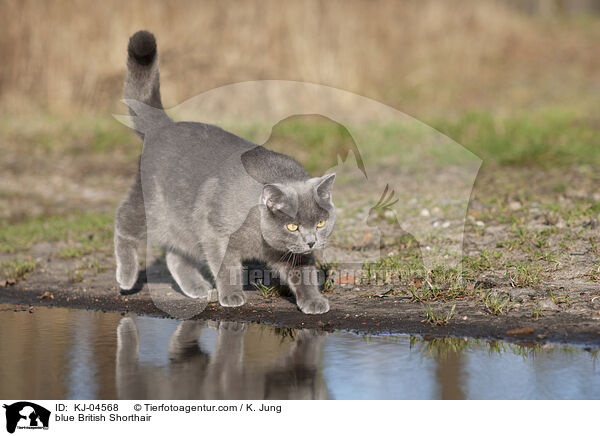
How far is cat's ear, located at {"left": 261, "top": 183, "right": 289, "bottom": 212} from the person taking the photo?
4.50 metres

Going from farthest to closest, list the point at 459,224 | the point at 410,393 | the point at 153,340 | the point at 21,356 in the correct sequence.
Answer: the point at 459,224 → the point at 153,340 → the point at 21,356 → the point at 410,393

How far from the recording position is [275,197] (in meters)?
4.54

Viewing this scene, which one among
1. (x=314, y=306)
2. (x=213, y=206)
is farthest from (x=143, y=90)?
(x=314, y=306)

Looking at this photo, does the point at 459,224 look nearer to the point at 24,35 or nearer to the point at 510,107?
the point at 510,107

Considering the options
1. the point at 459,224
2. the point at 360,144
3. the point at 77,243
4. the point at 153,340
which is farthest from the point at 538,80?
the point at 153,340

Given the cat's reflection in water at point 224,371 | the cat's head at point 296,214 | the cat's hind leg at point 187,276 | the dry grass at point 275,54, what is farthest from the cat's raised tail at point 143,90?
the dry grass at point 275,54

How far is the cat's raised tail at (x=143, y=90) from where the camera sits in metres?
5.52

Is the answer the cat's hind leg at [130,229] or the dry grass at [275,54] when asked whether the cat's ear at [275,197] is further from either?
the dry grass at [275,54]

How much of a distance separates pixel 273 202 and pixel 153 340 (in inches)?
41.8

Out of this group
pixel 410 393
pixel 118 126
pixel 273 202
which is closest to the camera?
pixel 410 393

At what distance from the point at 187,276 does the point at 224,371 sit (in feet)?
6.09

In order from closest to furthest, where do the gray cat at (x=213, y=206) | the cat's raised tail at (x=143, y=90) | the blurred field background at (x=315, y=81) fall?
the gray cat at (x=213, y=206), the cat's raised tail at (x=143, y=90), the blurred field background at (x=315, y=81)

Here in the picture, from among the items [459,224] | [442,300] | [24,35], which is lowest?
[442,300]

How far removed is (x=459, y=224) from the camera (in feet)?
20.3
